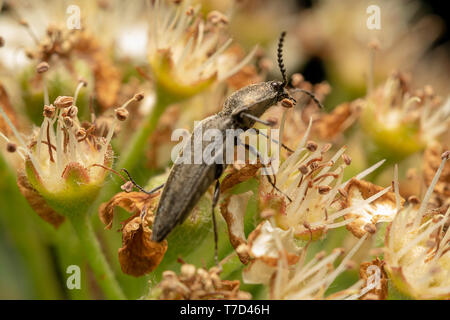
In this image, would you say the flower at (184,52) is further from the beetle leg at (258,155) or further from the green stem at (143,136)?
the beetle leg at (258,155)

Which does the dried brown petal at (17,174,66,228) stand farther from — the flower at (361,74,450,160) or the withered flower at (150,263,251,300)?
the flower at (361,74,450,160)

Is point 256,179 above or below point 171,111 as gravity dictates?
below

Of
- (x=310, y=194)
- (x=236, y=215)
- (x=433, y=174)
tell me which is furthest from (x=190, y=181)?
(x=433, y=174)

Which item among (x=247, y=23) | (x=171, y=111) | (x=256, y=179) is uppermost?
(x=247, y=23)

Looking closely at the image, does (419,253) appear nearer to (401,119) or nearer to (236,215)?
(236,215)

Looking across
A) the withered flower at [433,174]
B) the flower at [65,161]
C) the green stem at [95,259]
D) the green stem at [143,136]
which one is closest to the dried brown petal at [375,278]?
the withered flower at [433,174]

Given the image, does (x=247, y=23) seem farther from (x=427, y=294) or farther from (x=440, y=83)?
(x=427, y=294)
